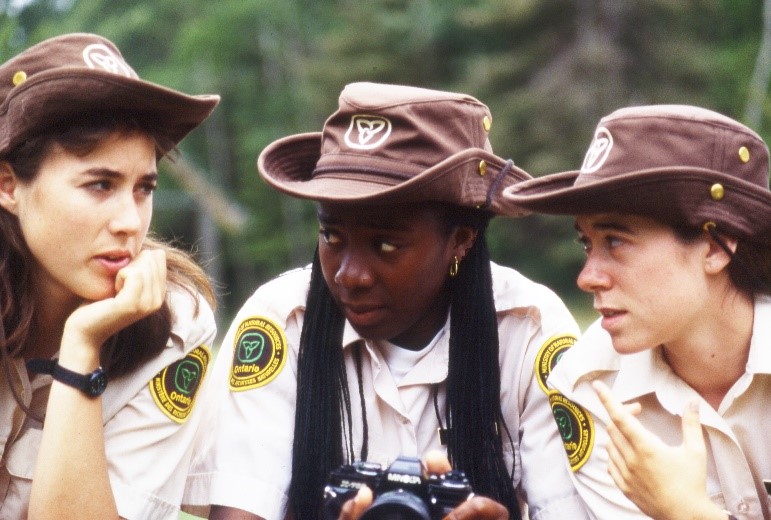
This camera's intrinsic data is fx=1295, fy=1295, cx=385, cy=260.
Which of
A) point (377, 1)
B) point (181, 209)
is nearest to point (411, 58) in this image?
point (377, 1)

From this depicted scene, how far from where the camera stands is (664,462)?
10.6 ft

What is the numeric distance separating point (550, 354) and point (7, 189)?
1681mm

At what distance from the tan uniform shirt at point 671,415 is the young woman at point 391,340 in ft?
0.58

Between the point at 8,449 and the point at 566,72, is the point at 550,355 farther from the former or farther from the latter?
the point at 566,72

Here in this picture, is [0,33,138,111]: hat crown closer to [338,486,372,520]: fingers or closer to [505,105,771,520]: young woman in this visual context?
[505,105,771,520]: young woman

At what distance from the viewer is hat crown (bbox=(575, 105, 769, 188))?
3.41 m

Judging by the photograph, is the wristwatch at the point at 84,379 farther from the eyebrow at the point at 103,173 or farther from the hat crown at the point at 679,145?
the hat crown at the point at 679,145

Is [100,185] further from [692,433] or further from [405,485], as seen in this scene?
[692,433]

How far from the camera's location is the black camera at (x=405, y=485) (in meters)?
3.27

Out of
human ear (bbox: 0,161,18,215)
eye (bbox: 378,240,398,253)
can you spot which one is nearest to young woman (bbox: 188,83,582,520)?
eye (bbox: 378,240,398,253)

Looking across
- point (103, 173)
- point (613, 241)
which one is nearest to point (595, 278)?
point (613, 241)

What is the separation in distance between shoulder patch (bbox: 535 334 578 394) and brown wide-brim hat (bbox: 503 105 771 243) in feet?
1.92

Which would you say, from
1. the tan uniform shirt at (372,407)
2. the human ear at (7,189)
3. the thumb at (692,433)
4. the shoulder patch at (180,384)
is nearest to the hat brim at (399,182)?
the tan uniform shirt at (372,407)

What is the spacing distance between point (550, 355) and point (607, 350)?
245 mm
